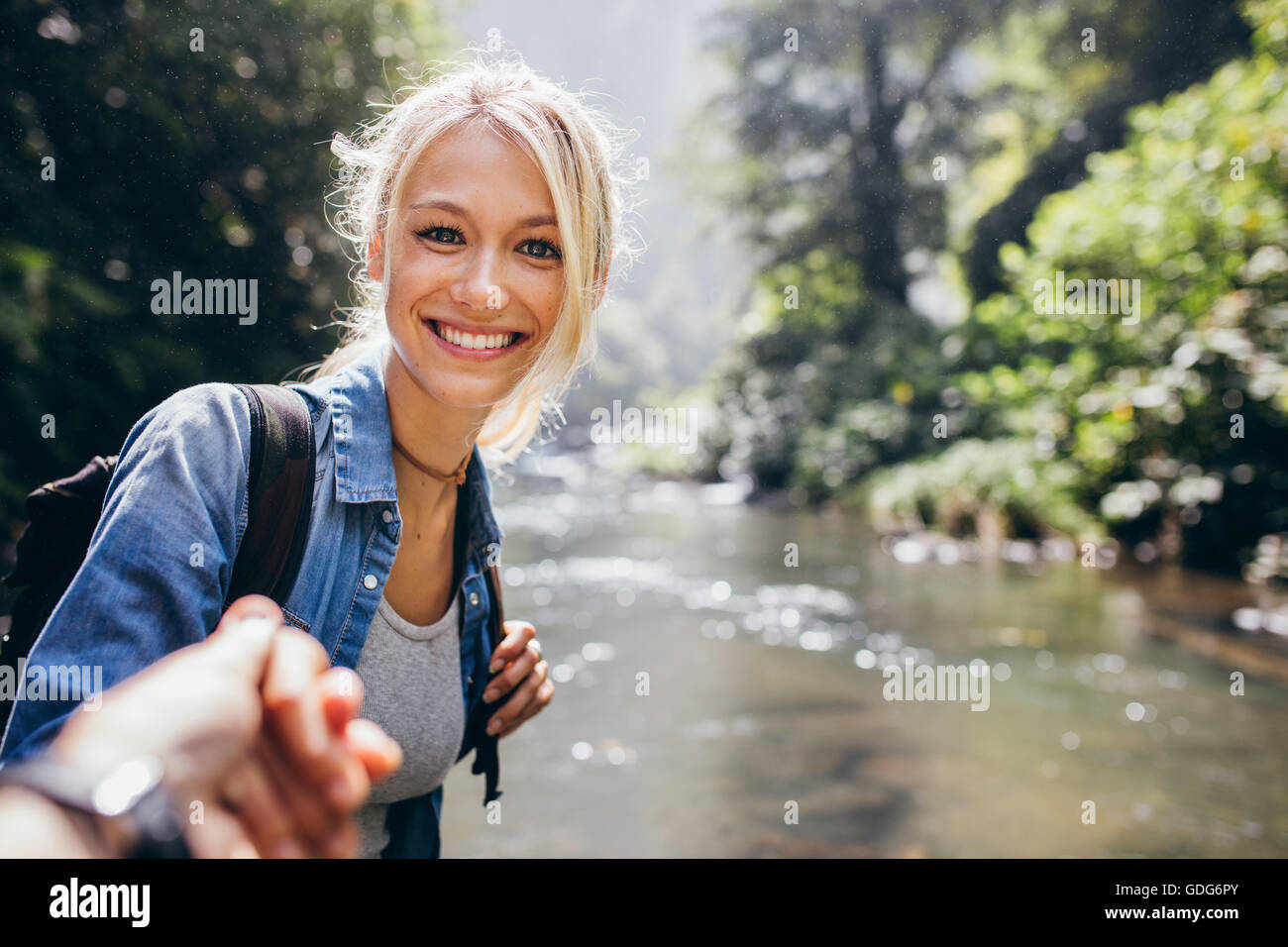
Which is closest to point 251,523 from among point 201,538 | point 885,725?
point 201,538

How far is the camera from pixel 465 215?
54.4 inches

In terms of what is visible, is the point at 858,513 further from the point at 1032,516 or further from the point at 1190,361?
the point at 1190,361

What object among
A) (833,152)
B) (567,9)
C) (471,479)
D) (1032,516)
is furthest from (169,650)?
(567,9)

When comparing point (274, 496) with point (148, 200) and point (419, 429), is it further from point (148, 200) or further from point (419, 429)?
point (148, 200)

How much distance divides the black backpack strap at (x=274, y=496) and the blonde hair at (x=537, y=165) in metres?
0.34

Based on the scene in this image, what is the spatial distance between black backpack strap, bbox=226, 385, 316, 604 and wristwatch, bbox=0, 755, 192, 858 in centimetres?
69

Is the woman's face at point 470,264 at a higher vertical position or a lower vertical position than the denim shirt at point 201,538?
higher

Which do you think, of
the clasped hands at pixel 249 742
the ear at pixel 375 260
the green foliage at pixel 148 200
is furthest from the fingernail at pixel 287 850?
the green foliage at pixel 148 200

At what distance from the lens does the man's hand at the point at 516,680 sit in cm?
167

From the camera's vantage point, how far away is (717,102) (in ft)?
66.8

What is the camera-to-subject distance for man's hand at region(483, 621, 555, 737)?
5.47 ft

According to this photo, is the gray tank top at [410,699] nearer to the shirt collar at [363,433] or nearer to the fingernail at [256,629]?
the shirt collar at [363,433]

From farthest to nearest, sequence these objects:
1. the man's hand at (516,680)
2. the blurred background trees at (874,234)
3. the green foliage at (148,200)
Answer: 1. the blurred background trees at (874,234)
2. the green foliage at (148,200)
3. the man's hand at (516,680)

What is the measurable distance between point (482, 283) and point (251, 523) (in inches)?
20.9
